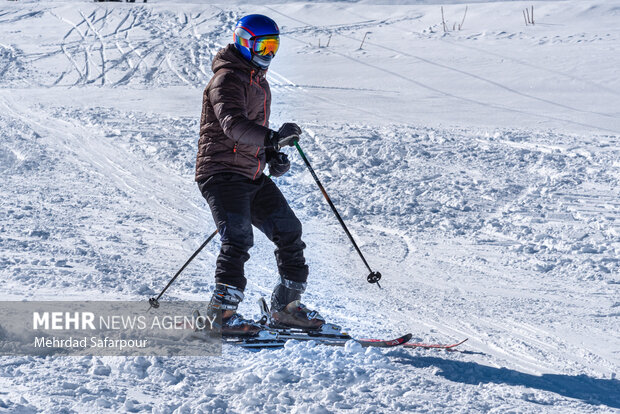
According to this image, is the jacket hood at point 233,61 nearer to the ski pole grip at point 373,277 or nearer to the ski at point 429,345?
the ski pole grip at point 373,277

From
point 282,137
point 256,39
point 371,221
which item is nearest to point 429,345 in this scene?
point 282,137

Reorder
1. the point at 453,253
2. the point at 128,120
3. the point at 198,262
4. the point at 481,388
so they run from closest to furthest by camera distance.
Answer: the point at 481,388 < the point at 198,262 < the point at 453,253 < the point at 128,120

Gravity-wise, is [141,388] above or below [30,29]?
below

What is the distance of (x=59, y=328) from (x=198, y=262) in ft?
6.68

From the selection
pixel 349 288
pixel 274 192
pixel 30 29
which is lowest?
pixel 349 288

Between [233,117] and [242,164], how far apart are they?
0.40 metres

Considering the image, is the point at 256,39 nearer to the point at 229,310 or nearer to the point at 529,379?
the point at 229,310

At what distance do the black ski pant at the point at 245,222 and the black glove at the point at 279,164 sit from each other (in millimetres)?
90

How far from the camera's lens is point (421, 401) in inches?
136

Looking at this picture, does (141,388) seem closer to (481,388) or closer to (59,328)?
(59,328)

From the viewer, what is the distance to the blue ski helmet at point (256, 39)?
4113 millimetres

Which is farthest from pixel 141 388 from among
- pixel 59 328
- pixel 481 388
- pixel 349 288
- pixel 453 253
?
pixel 453 253

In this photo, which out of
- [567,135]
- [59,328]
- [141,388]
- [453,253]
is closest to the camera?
[141,388]

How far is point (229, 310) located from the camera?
4.30m
